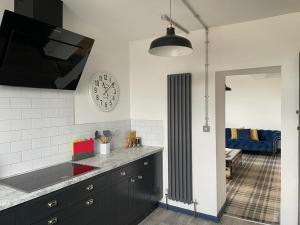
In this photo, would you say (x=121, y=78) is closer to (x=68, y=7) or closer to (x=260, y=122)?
(x=68, y=7)

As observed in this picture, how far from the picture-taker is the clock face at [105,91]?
9.29 ft

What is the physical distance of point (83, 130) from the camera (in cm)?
270

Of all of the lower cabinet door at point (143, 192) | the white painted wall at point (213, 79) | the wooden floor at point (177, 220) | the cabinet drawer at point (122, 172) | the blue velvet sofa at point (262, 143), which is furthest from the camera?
the blue velvet sofa at point (262, 143)

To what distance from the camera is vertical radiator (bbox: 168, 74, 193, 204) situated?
2.99 metres

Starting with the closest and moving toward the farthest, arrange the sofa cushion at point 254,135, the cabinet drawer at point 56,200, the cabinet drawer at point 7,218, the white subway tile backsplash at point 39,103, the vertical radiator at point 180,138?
1. the cabinet drawer at point 7,218
2. the cabinet drawer at point 56,200
3. the white subway tile backsplash at point 39,103
4. the vertical radiator at point 180,138
5. the sofa cushion at point 254,135

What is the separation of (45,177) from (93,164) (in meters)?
0.50

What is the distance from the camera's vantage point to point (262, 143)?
639 cm

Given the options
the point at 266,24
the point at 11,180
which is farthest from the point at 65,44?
the point at 266,24

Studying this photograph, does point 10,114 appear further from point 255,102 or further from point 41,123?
point 255,102

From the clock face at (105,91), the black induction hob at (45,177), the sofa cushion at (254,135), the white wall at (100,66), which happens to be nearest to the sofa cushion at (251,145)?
the sofa cushion at (254,135)

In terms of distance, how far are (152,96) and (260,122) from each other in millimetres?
5091

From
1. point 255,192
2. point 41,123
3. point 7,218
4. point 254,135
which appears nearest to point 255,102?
point 254,135

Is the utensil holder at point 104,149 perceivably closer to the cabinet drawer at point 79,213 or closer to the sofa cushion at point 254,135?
the cabinet drawer at point 79,213

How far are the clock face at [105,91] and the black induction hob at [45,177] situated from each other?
0.90 meters
